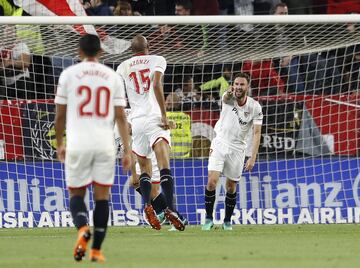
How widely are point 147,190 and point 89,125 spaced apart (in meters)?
4.27

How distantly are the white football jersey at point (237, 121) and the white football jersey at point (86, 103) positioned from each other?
528 centimetres

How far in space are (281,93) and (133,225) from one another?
9.67 feet

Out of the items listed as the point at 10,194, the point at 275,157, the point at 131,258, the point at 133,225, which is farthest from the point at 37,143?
the point at 131,258

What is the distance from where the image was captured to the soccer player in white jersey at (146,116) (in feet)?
43.7

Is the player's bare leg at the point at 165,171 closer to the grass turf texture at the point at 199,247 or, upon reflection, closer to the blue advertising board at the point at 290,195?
the grass turf texture at the point at 199,247

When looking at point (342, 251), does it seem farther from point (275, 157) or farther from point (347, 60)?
point (347, 60)

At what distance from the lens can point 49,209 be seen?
15.8m

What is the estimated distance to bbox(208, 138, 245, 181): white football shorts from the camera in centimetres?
1451

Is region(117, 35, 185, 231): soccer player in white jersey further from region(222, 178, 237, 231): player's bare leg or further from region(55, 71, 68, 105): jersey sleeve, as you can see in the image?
region(55, 71, 68, 105): jersey sleeve

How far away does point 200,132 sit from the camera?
53.0 feet

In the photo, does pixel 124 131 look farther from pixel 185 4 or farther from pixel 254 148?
pixel 185 4

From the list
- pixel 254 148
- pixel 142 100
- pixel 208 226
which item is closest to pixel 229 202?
pixel 208 226

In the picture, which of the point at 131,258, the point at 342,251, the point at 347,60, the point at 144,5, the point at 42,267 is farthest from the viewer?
the point at 144,5

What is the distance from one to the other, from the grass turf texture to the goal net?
1.29 m
